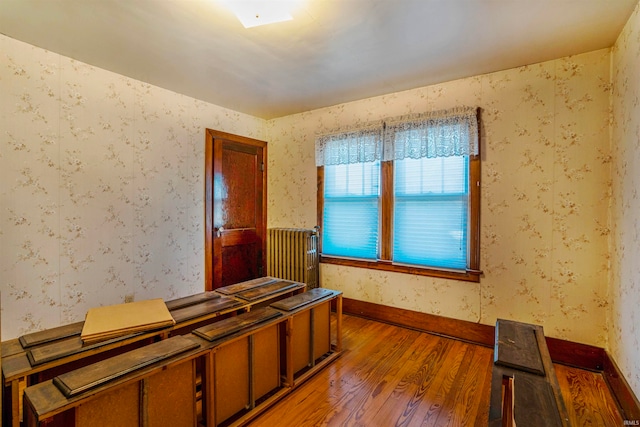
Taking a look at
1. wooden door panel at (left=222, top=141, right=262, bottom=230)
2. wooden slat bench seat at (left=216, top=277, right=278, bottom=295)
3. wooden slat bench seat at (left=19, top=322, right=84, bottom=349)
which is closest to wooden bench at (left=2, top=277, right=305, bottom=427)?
wooden slat bench seat at (left=19, top=322, right=84, bottom=349)

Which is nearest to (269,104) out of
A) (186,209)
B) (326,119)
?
(326,119)

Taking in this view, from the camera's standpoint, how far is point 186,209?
3.36 meters

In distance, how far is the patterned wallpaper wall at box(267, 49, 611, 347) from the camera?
2.32 metres

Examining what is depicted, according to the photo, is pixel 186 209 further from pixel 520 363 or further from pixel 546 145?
pixel 546 145

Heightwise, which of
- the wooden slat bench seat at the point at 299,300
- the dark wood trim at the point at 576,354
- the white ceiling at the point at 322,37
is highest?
the white ceiling at the point at 322,37

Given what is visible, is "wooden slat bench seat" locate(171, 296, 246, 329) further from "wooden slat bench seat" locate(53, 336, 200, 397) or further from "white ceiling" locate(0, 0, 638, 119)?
"white ceiling" locate(0, 0, 638, 119)

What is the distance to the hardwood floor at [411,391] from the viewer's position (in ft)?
5.96

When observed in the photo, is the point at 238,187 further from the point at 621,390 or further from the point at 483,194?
the point at 621,390

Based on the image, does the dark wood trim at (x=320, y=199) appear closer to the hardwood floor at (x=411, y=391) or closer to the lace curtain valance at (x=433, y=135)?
the lace curtain valance at (x=433, y=135)

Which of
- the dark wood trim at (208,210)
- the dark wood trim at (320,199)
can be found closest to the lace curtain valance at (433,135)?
the dark wood trim at (320,199)

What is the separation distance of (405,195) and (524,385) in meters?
2.06

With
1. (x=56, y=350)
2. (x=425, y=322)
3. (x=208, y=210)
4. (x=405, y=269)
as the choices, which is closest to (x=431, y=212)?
(x=405, y=269)

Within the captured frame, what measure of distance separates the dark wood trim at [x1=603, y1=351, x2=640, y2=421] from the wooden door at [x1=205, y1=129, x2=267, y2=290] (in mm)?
3468

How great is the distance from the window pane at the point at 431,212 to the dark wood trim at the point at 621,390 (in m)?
1.16
